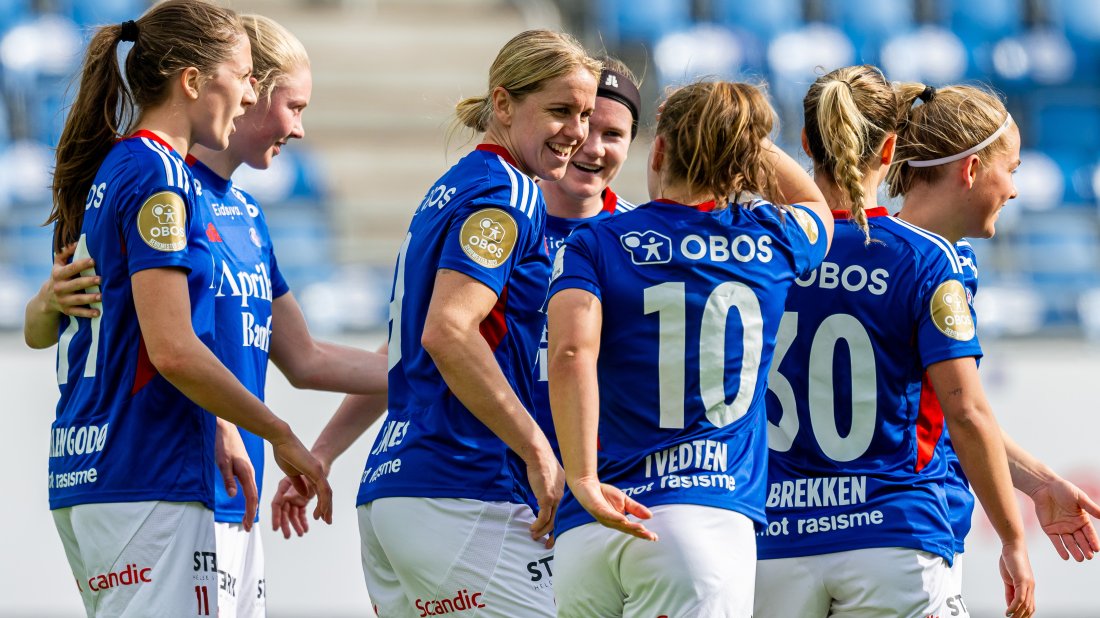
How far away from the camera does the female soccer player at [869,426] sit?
3.32 m

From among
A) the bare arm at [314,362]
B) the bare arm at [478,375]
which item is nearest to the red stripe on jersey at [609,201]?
the bare arm at [314,362]

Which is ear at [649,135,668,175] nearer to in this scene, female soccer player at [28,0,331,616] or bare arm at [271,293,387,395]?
female soccer player at [28,0,331,616]

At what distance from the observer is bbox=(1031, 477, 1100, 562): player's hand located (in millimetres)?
3719

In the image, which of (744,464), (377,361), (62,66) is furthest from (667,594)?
(62,66)

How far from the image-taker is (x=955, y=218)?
12.3ft

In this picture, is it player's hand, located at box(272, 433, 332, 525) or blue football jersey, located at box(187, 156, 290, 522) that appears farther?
blue football jersey, located at box(187, 156, 290, 522)

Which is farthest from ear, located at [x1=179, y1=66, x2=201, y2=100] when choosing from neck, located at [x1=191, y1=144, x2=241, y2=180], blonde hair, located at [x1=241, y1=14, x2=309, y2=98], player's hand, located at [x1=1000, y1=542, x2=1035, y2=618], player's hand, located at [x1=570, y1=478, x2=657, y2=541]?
player's hand, located at [x1=1000, y1=542, x2=1035, y2=618]

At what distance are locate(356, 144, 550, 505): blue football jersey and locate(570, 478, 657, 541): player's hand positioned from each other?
1.41 ft

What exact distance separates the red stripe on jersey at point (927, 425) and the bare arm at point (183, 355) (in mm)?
1567

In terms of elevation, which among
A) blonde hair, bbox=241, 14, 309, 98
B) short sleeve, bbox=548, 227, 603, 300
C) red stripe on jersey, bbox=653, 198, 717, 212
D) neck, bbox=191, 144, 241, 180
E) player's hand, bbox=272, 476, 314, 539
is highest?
blonde hair, bbox=241, 14, 309, 98

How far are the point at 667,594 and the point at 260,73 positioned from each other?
1932 millimetres

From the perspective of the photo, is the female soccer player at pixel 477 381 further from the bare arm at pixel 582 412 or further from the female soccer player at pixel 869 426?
the female soccer player at pixel 869 426

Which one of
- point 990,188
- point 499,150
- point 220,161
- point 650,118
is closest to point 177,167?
point 220,161

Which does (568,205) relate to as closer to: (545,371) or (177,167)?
(545,371)
